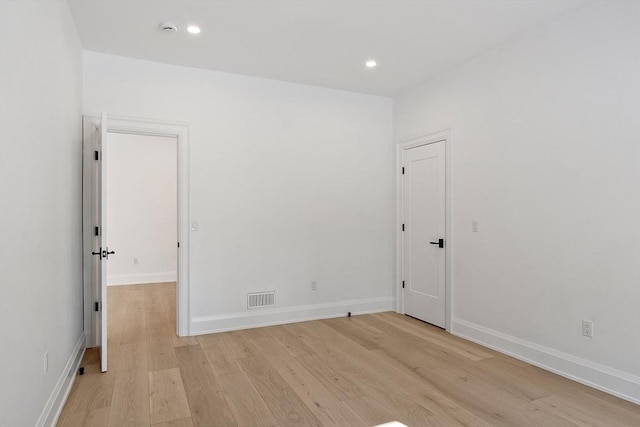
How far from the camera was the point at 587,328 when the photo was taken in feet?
9.68

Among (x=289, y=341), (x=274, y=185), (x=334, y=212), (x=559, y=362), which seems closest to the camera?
(x=559, y=362)

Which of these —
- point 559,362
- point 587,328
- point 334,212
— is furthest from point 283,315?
point 587,328

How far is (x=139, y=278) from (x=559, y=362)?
21.6 ft

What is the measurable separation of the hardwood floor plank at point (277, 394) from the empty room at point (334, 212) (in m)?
0.02

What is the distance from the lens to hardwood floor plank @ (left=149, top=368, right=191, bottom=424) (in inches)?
97.9

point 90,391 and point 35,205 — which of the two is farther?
point 90,391

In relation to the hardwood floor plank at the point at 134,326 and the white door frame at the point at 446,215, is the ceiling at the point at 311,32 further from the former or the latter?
the hardwood floor plank at the point at 134,326

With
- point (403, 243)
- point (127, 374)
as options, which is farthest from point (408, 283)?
point (127, 374)

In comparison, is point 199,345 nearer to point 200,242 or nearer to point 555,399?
point 200,242

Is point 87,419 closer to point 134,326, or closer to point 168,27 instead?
point 134,326

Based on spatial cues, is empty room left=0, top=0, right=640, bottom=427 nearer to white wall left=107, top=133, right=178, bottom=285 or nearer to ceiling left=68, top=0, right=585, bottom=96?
ceiling left=68, top=0, right=585, bottom=96

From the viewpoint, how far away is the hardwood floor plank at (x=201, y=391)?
8.02 ft

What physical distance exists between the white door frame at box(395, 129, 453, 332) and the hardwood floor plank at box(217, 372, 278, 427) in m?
2.37

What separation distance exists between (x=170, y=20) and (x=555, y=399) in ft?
13.6
